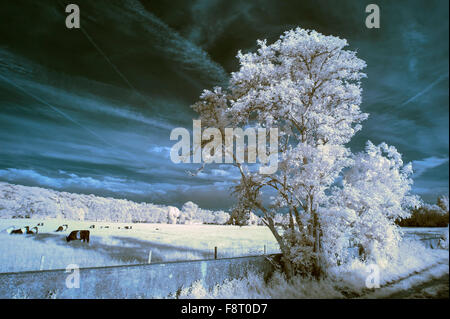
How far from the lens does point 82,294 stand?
700 centimetres

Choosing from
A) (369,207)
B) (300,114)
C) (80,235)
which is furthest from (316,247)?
(80,235)

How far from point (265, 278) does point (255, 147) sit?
6395 mm

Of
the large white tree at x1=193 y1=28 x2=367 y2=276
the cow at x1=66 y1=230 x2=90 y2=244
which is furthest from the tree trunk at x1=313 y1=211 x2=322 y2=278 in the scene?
the cow at x1=66 y1=230 x2=90 y2=244

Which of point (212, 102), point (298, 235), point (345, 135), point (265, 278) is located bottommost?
point (265, 278)

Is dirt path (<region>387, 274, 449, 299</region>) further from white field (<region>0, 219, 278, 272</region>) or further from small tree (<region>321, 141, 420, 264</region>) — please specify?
white field (<region>0, 219, 278, 272</region>)

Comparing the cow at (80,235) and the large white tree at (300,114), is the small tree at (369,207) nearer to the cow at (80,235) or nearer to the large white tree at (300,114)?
the large white tree at (300,114)

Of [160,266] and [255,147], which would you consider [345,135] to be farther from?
[160,266]

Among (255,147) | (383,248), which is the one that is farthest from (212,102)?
(383,248)

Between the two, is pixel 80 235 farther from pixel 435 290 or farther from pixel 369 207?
pixel 435 290

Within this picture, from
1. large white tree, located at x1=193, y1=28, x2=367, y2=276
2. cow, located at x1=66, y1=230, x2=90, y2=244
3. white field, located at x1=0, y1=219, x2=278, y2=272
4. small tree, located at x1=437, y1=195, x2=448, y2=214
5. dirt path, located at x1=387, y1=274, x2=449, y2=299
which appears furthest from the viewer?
cow, located at x1=66, y1=230, x2=90, y2=244

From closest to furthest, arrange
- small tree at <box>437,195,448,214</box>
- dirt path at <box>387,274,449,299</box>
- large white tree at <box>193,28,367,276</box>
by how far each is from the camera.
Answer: small tree at <box>437,195,448,214</box>
dirt path at <box>387,274,449,299</box>
large white tree at <box>193,28,367,276</box>

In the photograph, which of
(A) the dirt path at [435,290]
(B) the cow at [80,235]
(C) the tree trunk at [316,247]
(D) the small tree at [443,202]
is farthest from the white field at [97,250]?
(D) the small tree at [443,202]

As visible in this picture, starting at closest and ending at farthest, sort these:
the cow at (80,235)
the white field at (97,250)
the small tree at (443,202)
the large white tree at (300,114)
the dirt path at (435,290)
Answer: the small tree at (443,202) → the dirt path at (435,290) → the large white tree at (300,114) → the white field at (97,250) → the cow at (80,235)

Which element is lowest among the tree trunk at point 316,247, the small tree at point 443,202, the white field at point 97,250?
the white field at point 97,250
